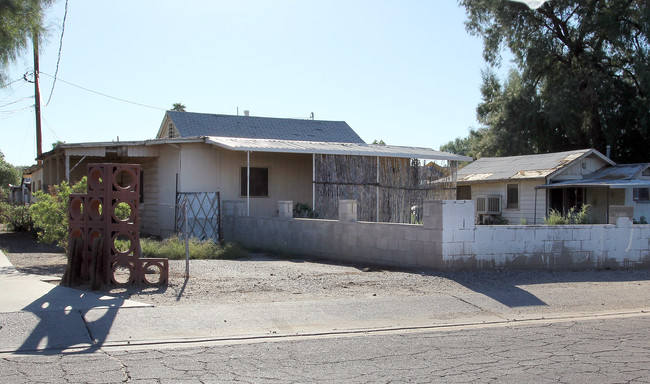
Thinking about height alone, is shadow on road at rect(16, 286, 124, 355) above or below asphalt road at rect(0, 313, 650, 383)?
above

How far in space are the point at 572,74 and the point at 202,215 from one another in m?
22.6

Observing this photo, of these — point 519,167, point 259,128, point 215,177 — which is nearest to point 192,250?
point 215,177

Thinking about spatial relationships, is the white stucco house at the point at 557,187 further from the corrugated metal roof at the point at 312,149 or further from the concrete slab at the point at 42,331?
the concrete slab at the point at 42,331

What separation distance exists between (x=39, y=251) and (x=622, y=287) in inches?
554

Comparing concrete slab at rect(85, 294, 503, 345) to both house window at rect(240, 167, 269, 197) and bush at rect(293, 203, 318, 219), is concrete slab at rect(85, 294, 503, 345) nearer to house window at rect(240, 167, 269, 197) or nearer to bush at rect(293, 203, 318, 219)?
bush at rect(293, 203, 318, 219)

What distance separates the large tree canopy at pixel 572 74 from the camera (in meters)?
29.9

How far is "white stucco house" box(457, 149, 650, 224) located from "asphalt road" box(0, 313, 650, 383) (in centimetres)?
1685

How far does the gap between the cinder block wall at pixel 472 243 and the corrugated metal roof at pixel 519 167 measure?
11087 millimetres

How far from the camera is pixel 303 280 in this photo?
1125 cm

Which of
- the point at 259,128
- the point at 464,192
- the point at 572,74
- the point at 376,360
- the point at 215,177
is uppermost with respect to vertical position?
the point at 572,74

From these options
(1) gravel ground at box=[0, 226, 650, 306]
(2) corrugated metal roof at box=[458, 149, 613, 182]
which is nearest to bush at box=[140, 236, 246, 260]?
(1) gravel ground at box=[0, 226, 650, 306]

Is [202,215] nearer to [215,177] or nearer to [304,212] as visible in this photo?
[215,177]

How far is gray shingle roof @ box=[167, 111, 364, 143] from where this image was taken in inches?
1014

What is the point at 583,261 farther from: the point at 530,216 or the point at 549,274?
the point at 530,216
